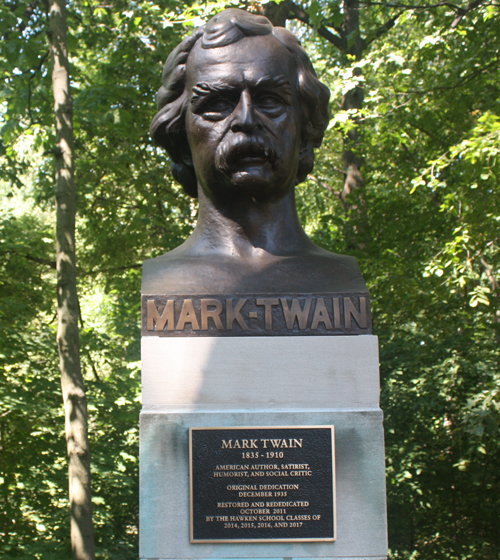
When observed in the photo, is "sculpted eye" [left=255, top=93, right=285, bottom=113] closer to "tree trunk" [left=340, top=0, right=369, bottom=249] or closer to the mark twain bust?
the mark twain bust

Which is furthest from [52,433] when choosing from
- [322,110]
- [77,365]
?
[322,110]

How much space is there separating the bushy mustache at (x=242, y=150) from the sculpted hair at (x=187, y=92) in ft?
1.69

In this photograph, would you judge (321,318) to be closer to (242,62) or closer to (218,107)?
(218,107)

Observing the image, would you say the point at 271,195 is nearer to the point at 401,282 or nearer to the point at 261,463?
the point at 261,463

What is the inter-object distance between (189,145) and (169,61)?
1.67ft

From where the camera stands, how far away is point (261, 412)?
9.61ft

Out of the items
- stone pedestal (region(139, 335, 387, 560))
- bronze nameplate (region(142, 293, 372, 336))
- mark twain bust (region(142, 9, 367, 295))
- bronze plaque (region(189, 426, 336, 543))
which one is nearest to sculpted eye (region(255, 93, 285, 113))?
mark twain bust (region(142, 9, 367, 295))

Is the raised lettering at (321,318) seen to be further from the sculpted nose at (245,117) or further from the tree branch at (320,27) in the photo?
the tree branch at (320,27)

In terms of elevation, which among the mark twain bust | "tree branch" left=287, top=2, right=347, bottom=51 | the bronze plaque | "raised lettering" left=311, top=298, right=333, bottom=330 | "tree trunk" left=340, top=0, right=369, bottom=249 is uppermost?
"tree branch" left=287, top=2, right=347, bottom=51

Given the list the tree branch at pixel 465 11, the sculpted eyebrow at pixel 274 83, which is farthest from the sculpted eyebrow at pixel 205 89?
the tree branch at pixel 465 11

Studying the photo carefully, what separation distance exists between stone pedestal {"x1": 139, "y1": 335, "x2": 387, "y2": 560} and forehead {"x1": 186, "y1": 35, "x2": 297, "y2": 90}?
135 centimetres

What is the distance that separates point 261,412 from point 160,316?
0.66 metres

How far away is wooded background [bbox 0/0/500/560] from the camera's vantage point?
6461mm

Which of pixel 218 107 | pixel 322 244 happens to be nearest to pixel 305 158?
pixel 218 107
